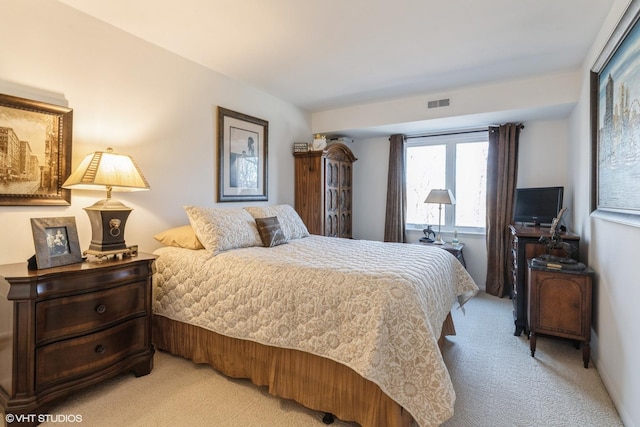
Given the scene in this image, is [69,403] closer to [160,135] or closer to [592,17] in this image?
[160,135]

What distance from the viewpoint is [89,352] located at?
193cm

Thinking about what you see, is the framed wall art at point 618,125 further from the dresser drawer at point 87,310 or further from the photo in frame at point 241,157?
the photo in frame at point 241,157

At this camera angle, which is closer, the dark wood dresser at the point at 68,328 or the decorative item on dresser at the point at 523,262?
the dark wood dresser at the point at 68,328

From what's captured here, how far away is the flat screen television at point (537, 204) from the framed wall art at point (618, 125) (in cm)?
104

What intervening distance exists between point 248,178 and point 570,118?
3802mm

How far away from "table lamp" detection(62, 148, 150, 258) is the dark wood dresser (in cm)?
13

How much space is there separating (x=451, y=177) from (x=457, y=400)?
10.8 ft

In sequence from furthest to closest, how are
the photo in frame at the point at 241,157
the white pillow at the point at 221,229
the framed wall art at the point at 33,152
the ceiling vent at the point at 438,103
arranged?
1. the ceiling vent at the point at 438,103
2. the photo in frame at the point at 241,157
3. the white pillow at the point at 221,229
4. the framed wall art at the point at 33,152

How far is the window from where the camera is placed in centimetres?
443

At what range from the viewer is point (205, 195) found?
3.26 metres

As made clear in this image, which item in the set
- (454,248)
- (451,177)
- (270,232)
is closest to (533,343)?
(454,248)

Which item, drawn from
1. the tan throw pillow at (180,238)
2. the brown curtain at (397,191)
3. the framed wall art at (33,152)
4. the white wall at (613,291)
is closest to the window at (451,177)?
the brown curtain at (397,191)

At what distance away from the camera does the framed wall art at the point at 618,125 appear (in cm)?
172

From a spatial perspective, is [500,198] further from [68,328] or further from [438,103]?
[68,328]
